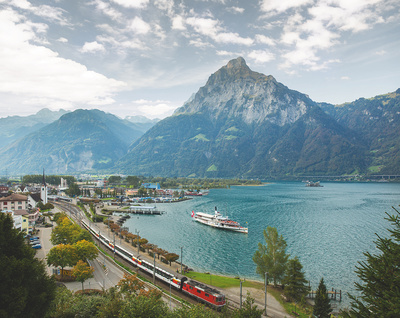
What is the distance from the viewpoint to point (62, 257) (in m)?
42.0

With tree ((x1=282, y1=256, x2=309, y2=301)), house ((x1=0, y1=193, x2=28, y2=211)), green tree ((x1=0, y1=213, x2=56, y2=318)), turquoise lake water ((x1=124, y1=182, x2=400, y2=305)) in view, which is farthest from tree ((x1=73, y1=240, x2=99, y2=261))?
house ((x1=0, y1=193, x2=28, y2=211))

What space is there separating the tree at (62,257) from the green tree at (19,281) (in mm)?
24251

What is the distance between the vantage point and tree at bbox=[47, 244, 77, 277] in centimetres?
4161

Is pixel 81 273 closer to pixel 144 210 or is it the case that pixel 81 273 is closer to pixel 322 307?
pixel 322 307

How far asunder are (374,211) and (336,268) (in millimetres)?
72914

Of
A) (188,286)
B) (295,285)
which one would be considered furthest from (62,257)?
(295,285)

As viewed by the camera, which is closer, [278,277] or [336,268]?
[278,277]

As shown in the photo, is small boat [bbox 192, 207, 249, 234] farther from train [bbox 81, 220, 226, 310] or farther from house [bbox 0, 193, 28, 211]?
house [bbox 0, 193, 28, 211]

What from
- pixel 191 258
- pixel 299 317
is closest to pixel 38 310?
pixel 299 317

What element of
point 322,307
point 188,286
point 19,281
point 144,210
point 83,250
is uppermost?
point 19,281

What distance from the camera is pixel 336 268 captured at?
175ft

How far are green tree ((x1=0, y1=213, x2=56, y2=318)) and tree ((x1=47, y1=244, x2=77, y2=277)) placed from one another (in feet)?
79.6

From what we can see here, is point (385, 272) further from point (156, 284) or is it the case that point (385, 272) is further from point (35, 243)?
Result: point (35, 243)

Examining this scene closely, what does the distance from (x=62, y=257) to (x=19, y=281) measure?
89.7 feet
